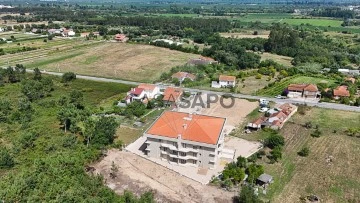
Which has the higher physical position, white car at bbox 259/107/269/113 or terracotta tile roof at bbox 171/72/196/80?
terracotta tile roof at bbox 171/72/196/80

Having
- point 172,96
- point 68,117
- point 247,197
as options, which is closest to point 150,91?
point 172,96

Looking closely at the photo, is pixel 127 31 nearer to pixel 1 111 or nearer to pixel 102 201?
pixel 1 111

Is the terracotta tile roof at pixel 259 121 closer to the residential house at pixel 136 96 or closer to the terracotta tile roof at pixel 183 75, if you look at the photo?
the residential house at pixel 136 96

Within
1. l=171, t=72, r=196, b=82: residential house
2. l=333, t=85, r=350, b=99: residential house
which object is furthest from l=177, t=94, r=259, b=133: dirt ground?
l=333, t=85, r=350, b=99: residential house

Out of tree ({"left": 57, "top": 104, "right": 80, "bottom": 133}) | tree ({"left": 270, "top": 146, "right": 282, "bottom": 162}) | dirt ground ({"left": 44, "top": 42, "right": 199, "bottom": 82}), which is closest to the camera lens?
tree ({"left": 270, "top": 146, "right": 282, "bottom": 162})

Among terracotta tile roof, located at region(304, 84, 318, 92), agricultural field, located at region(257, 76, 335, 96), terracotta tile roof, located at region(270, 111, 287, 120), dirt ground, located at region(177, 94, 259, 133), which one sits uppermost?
terracotta tile roof, located at region(304, 84, 318, 92)

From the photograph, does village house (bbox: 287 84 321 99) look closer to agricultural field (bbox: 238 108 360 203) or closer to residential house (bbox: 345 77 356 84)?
agricultural field (bbox: 238 108 360 203)
